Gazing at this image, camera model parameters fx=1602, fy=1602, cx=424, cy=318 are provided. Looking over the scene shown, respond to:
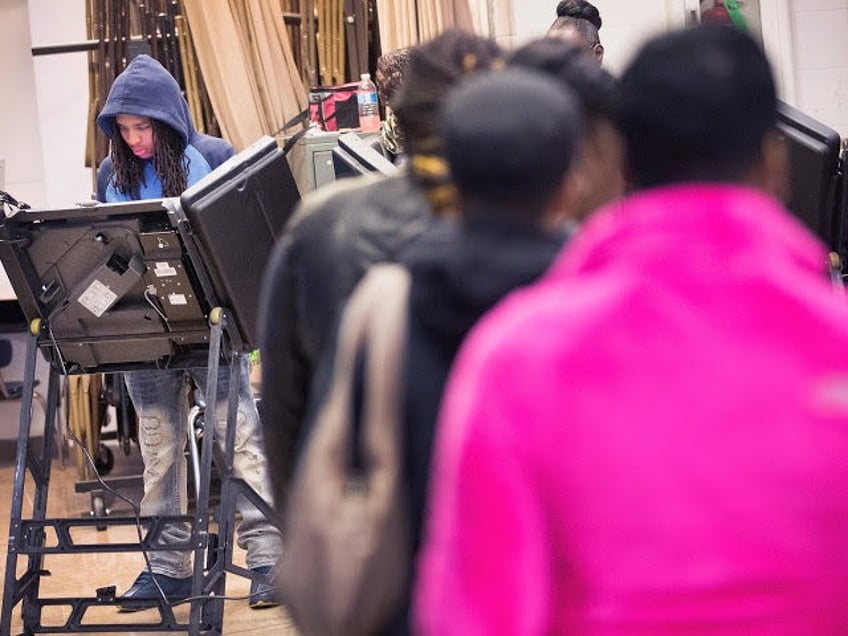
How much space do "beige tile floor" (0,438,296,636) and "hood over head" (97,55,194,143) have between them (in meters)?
1.54

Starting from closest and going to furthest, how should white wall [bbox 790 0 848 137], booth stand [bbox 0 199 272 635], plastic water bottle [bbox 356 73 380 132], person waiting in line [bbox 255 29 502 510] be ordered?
person waiting in line [bbox 255 29 502 510], booth stand [bbox 0 199 272 635], plastic water bottle [bbox 356 73 380 132], white wall [bbox 790 0 848 137]

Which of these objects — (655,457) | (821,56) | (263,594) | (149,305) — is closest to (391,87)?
(149,305)

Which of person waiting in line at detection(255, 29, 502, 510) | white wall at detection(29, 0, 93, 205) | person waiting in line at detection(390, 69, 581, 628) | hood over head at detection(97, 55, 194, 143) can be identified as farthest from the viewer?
white wall at detection(29, 0, 93, 205)

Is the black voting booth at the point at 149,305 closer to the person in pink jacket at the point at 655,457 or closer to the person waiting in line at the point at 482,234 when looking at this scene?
the person waiting in line at the point at 482,234

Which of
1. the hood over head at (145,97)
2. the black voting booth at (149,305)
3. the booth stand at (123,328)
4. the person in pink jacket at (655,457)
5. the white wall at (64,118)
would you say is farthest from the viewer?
the white wall at (64,118)

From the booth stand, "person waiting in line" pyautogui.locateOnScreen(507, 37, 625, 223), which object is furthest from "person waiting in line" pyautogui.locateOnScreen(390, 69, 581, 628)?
the booth stand

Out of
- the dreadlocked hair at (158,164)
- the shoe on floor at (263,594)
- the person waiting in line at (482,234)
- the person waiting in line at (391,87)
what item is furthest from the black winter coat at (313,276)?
the dreadlocked hair at (158,164)

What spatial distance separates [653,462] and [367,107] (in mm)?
5084

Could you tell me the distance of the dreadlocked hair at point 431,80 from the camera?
2.20 m

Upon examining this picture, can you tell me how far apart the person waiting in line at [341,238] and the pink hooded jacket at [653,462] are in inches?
24.7

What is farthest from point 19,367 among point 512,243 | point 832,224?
point 512,243

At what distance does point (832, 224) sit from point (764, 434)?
3.29 meters

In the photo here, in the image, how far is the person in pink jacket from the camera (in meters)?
1.46

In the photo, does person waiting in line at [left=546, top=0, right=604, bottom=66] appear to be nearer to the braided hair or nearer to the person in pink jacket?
the braided hair
